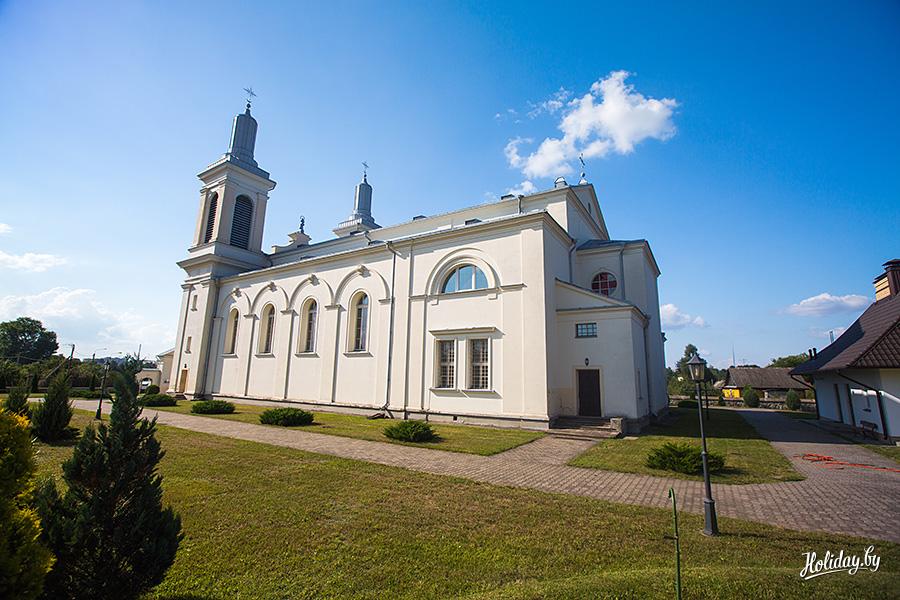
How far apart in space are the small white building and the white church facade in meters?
7.73

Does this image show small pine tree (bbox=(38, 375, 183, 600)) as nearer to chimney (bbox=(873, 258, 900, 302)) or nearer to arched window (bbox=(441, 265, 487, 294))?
arched window (bbox=(441, 265, 487, 294))

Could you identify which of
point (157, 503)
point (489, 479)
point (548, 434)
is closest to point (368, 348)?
point (548, 434)

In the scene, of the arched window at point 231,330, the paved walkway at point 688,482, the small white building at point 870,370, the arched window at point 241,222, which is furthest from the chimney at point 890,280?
the arched window at point 241,222

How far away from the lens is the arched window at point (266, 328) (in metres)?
28.0

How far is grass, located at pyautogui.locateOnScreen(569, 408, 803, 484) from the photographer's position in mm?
9712

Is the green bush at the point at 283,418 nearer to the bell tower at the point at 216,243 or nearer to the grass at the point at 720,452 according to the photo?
the grass at the point at 720,452

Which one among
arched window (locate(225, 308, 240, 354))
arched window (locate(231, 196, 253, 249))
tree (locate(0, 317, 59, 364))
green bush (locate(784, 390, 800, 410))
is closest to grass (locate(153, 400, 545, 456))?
arched window (locate(225, 308, 240, 354))

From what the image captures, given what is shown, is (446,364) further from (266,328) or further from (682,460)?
(266,328)

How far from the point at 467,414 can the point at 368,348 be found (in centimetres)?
707

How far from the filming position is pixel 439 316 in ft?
64.9

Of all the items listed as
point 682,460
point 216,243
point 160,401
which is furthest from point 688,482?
point 216,243

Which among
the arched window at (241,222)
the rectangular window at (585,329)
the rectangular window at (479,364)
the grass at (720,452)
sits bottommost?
the grass at (720,452)

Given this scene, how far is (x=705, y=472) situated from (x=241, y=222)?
116ft

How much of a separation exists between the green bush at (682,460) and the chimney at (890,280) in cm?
1952
